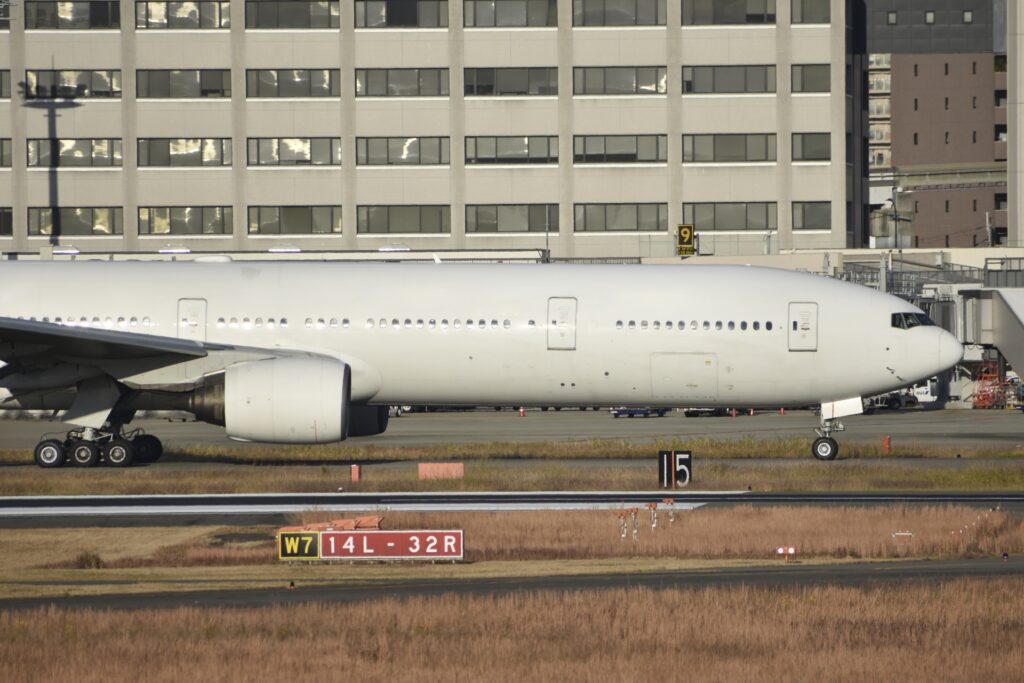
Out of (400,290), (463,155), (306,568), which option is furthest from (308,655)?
(463,155)

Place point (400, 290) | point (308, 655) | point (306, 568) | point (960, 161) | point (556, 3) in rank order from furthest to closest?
point (960, 161)
point (556, 3)
point (400, 290)
point (306, 568)
point (308, 655)

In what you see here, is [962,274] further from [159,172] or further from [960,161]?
[960,161]

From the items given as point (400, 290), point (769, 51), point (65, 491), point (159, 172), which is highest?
point (769, 51)

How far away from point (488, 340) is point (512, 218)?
154ft

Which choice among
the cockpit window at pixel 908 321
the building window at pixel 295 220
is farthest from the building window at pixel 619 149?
the cockpit window at pixel 908 321

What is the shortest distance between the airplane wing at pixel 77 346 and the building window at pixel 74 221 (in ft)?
159

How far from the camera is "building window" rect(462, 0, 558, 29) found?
7812cm

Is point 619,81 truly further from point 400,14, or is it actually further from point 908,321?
point 908,321

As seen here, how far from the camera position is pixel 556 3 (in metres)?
77.9

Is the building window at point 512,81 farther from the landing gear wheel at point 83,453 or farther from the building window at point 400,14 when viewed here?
the landing gear wheel at point 83,453

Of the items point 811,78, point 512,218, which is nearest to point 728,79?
point 811,78

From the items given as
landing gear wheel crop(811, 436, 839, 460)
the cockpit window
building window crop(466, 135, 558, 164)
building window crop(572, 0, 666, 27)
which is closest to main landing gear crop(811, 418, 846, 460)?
landing gear wheel crop(811, 436, 839, 460)

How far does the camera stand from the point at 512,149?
78938mm

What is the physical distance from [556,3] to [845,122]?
17.1 m
